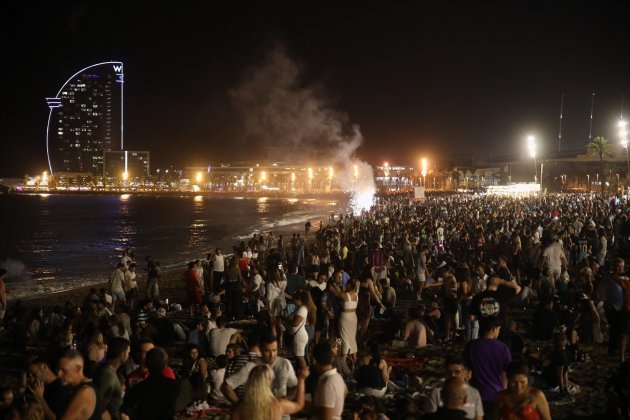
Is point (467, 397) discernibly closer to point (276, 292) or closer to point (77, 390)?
point (77, 390)

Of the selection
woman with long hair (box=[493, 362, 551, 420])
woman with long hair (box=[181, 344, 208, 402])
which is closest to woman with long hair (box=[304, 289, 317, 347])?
woman with long hair (box=[181, 344, 208, 402])

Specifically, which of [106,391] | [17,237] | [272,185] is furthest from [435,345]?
[272,185]

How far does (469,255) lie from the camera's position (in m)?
15.3

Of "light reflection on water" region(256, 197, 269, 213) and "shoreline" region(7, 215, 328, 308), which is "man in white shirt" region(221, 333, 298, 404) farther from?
"light reflection on water" region(256, 197, 269, 213)

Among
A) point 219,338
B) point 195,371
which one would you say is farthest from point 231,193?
point 195,371

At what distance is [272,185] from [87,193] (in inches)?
2265

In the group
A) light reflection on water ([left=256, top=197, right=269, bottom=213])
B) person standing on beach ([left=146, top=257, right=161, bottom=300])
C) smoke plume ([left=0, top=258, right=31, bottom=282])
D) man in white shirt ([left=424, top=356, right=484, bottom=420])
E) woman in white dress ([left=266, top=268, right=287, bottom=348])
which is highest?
man in white shirt ([left=424, top=356, right=484, bottom=420])

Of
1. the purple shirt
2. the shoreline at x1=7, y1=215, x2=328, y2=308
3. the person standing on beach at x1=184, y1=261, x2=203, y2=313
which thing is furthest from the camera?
the shoreline at x1=7, y1=215, x2=328, y2=308

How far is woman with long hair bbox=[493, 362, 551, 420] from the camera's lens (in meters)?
3.93

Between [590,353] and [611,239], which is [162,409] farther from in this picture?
[611,239]

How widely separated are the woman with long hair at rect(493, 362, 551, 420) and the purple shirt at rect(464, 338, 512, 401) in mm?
644

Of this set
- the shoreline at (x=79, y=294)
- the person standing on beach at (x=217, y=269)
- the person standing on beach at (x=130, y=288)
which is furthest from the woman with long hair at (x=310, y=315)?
the shoreline at (x=79, y=294)

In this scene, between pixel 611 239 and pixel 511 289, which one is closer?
pixel 511 289

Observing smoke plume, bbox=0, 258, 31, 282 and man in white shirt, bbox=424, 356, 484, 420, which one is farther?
smoke plume, bbox=0, 258, 31, 282
